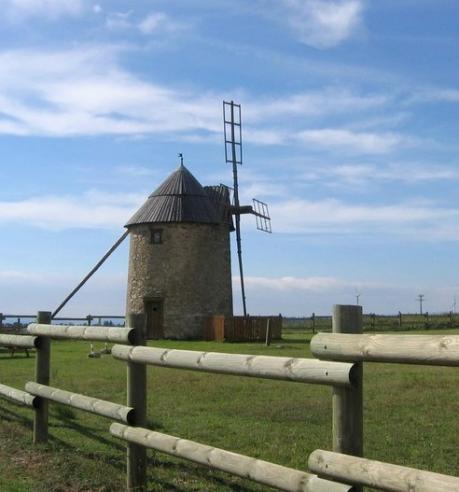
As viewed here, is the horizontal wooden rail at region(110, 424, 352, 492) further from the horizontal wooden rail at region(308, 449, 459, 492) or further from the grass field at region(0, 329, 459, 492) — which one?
the grass field at region(0, 329, 459, 492)

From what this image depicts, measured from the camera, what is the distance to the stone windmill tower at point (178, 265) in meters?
41.8

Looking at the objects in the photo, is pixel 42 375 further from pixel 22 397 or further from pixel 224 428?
pixel 224 428

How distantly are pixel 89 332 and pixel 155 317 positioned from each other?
3520cm

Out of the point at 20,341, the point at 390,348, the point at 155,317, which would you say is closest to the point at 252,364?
the point at 390,348

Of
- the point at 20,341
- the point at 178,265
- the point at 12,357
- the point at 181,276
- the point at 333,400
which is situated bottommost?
the point at 12,357

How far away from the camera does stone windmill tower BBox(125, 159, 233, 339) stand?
4175 centimetres

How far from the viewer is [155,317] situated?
42.2 meters

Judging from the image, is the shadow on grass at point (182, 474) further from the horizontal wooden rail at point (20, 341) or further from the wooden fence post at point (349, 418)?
the wooden fence post at point (349, 418)

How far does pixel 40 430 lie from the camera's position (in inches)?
328

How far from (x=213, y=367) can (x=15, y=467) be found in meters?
3.08

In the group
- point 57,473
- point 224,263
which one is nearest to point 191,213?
point 224,263

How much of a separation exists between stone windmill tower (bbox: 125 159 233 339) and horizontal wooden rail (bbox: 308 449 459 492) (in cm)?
3730

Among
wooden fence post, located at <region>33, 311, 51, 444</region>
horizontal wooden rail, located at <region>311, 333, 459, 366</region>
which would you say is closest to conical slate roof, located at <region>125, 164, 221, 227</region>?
wooden fence post, located at <region>33, 311, 51, 444</region>

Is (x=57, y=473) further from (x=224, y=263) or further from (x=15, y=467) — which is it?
(x=224, y=263)
